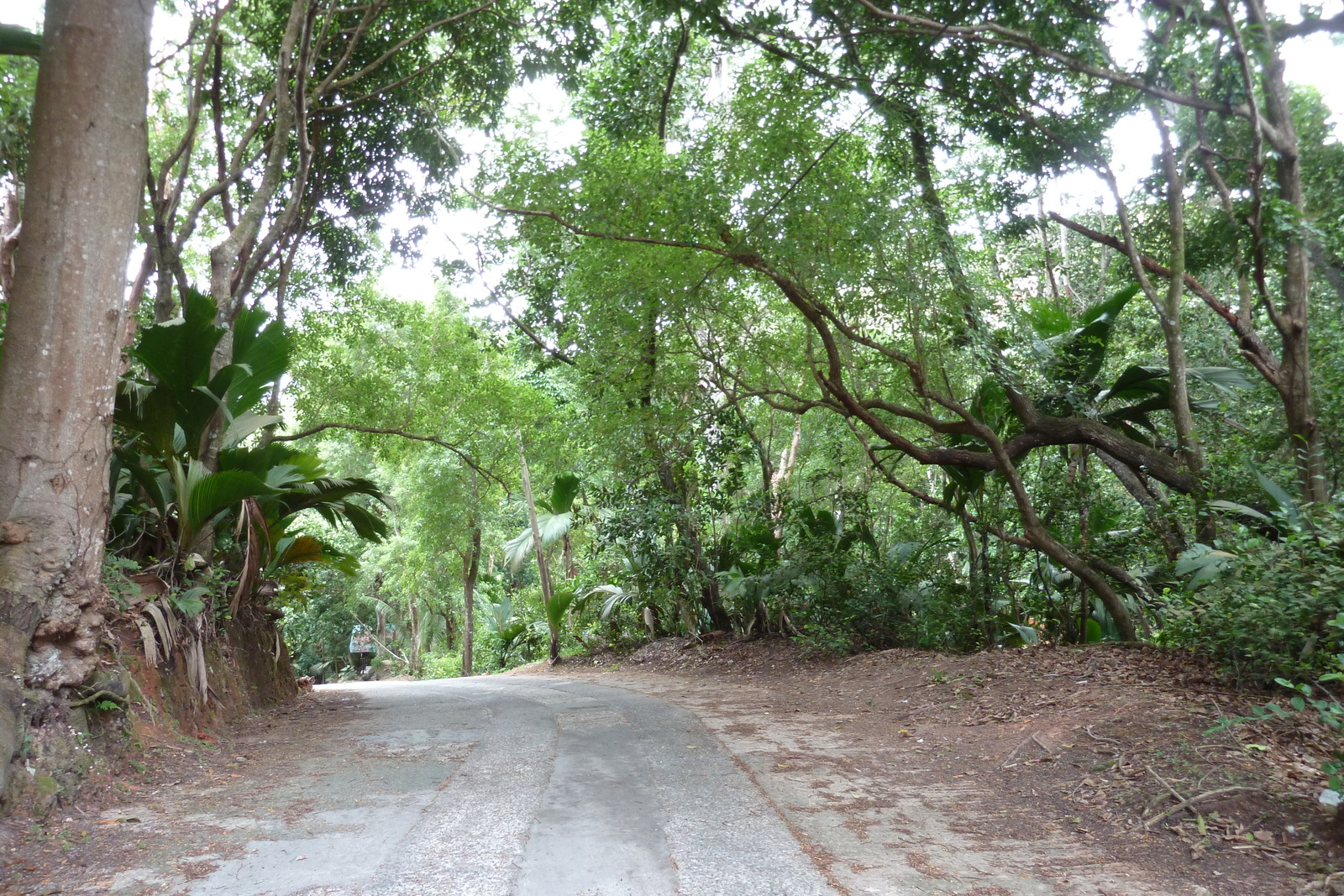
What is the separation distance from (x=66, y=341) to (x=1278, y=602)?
6.71 m

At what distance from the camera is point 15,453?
4.36m

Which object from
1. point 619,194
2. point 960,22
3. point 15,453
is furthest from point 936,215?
point 15,453

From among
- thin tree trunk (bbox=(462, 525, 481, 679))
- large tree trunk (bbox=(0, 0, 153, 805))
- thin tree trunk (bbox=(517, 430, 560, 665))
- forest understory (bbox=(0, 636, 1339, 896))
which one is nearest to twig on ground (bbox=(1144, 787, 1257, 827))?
forest understory (bbox=(0, 636, 1339, 896))

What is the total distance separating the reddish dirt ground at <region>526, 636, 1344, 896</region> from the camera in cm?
363

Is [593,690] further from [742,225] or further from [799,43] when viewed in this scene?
[799,43]

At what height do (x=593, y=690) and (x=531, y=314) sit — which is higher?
(x=531, y=314)

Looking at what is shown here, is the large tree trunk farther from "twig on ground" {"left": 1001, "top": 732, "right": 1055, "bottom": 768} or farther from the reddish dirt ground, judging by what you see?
"twig on ground" {"left": 1001, "top": 732, "right": 1055, "bottom": 768}

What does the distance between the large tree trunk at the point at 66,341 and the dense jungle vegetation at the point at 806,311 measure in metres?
0.08

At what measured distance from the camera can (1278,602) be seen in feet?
16.4

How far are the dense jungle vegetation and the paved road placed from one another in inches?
61.8

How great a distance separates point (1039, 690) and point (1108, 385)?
3.68 m

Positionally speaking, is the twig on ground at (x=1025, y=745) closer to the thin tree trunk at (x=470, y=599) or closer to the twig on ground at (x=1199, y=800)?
the twig on ground at (x=1199, y=800)

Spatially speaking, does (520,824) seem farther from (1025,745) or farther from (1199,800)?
(1025,745)

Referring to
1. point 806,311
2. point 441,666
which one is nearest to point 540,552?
point 806,311
